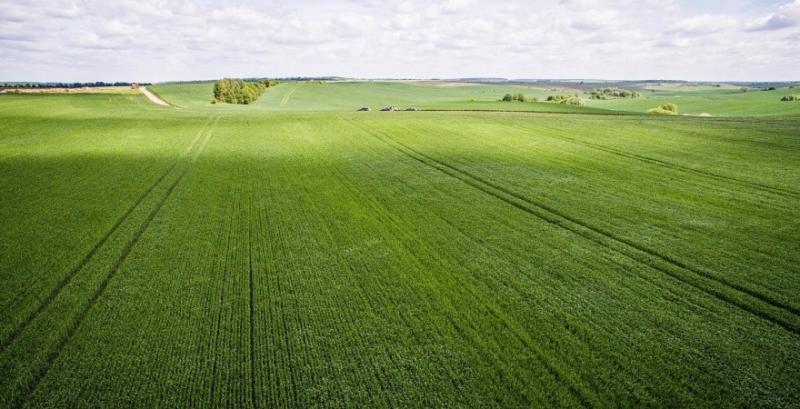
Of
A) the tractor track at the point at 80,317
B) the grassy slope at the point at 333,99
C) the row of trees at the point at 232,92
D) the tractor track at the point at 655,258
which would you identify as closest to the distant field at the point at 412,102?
the grassy slope at the point at 333,99

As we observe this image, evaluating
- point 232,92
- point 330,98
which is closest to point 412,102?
point 330,98

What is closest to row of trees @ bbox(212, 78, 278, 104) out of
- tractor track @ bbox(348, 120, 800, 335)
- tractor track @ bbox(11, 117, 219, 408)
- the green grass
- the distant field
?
the green grass

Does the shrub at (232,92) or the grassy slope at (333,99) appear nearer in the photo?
the grassy slope at (333,99)

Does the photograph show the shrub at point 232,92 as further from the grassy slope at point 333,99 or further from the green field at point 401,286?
the green field at point 401,286

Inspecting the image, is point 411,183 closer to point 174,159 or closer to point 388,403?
point 388,403

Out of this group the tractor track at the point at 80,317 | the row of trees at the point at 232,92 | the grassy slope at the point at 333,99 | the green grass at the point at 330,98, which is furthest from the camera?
the row of trees at the point at 232,92

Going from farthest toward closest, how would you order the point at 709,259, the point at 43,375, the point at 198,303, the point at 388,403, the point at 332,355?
1. the point at 709,259
2. the point at 198,303
3. the point at 332,355
4. the point at 43,375
5. the point at 388,403

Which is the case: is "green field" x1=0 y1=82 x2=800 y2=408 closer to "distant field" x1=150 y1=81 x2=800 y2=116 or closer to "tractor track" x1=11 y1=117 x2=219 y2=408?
"tractor track" x1=11 y1=117 x2=219 y2=408

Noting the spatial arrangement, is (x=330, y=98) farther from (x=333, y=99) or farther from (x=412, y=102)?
(x=412, y=102)

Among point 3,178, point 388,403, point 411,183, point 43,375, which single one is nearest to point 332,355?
point 388,403

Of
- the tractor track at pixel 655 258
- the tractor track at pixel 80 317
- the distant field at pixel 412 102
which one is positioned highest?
the distant field at pixel 412 102
